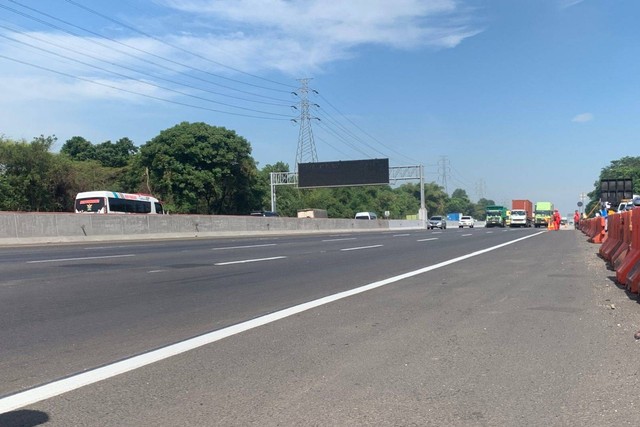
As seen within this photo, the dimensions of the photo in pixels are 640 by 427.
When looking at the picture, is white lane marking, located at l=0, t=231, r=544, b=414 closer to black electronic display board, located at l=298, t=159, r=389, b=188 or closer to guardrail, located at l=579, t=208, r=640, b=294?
guardrail, located at l=579, t=208, r=640, b=294

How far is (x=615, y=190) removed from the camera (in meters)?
34.5

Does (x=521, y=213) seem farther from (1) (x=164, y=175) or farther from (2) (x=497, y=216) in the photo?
(1) (x=164, y=175)

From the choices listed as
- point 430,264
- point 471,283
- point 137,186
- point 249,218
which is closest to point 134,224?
point 249,218

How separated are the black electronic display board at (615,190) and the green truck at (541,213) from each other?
37.8 metres

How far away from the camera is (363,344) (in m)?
6.14

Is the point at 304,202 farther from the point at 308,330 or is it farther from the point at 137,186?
the point at 308,330

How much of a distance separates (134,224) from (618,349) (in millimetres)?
26464

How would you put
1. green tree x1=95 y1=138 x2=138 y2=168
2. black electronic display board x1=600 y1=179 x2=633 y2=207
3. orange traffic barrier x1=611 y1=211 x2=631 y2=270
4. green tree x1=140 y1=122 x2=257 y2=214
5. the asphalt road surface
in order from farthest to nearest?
green tree x1=95 y1=138 x2=138 y2=168
green tree x1=140 y1=122 x2=257 y2=214
black electronic display board x1=600 y1=179 x2=633 y2=207
orange traffic barrier x1=611 y1=211 x2=631 y2=270
the asphalt road surface

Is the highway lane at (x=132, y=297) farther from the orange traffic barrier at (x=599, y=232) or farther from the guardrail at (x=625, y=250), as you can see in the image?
the orange traffic barrier at (x=599, y=232)

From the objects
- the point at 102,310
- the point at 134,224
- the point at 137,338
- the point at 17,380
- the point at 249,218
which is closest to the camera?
the point at 17,380

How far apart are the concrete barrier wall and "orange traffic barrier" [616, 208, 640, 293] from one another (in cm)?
2214

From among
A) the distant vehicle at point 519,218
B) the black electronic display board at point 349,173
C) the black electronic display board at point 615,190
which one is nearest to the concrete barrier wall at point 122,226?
the black electronic display board at point 615,190

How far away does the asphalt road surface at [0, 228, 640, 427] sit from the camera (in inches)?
165

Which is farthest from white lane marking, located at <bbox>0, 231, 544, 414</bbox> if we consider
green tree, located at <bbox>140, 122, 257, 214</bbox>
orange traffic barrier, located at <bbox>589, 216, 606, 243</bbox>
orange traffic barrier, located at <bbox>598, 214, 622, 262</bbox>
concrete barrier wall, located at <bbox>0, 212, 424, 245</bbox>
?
green tree, located at <bbox>140, 122, 257, 214</bbox>
